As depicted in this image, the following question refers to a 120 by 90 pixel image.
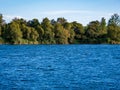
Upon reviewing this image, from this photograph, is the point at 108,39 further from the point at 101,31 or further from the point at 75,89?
the point at 75,89

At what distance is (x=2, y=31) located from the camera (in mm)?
179125

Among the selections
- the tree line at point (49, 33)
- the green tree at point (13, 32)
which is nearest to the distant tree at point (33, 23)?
the tree line at point (49, 33)

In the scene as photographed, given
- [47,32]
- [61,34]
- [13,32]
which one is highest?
[13,32]

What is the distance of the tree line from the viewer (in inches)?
6905

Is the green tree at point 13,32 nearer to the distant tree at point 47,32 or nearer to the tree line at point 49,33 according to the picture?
the tree line at point 49,33

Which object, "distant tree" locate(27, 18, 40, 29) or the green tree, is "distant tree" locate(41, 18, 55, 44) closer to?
"distant tree" locate(27, 18, 40, 29)

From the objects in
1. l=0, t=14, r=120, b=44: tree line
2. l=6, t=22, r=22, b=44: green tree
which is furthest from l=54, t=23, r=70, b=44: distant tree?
l=6, t=22, r=22, b=44: green tree

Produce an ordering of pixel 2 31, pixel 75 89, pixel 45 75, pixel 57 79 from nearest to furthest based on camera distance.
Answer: pixel 75 89 → pixel 57 79 → pixel 45 75 → pixel 2 31

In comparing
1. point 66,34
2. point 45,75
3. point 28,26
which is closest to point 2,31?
point 28,26

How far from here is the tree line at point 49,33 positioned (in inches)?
6905

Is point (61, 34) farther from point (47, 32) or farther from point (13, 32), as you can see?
point (13, 32)

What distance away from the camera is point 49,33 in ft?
600

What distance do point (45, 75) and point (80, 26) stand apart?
15167 cm

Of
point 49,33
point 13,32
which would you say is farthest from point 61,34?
point 13,32
